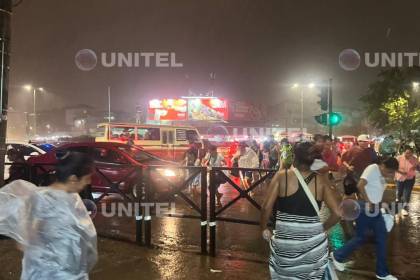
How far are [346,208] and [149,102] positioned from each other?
1557 inches

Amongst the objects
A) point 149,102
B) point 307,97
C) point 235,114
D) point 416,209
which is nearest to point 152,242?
point 416,209

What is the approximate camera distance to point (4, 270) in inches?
225

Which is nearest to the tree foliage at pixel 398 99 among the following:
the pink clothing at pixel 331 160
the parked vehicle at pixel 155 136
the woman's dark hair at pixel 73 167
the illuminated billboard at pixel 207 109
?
the illuminated billboard at pixel 207 109

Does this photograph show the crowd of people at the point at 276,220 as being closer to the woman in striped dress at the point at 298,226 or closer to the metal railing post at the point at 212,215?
the woman in striped dress at the point at 298,226

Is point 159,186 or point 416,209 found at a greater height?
point 159,186

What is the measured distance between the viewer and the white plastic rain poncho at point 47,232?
279 cm

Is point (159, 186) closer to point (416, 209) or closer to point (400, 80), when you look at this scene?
point (416, 209)

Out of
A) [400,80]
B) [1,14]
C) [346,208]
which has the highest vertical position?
[400,80]

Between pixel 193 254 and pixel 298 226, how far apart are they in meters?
3.24

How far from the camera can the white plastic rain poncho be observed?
9.17 ft

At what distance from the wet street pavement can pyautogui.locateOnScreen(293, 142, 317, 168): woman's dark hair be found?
2.31 m

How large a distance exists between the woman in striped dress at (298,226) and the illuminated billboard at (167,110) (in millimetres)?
39934

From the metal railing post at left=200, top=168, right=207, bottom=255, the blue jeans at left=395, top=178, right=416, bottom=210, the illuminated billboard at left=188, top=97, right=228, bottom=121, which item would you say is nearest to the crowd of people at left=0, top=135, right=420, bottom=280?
the metal railing post at left=200, top=168, right=207, bottom=255

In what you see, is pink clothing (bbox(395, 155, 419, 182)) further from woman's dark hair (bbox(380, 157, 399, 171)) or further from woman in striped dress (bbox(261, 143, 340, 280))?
woman in striped dress (bbox(261, 143, 340, 280))
